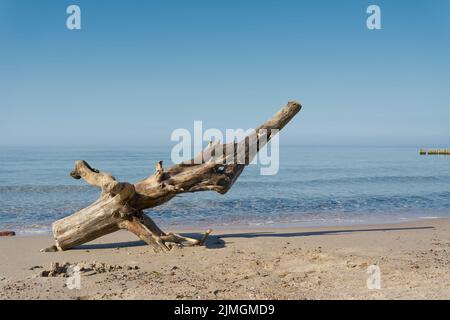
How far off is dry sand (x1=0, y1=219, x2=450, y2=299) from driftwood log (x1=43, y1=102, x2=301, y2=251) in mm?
328

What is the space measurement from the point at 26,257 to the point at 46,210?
26.3 feet

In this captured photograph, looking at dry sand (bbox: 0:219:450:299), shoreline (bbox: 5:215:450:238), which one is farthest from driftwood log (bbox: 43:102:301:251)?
shoreline (bbox: 5:215:450:238)

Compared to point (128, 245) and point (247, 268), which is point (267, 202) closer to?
point (128, 245)

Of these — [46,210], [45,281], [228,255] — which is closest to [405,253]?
[228,255]

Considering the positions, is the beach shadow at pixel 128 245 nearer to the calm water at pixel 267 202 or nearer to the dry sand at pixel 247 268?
the dry sand at pixel 247 268

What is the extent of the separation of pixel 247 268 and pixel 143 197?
272 cm

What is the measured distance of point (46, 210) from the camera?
51.5ft

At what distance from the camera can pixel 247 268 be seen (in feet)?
23.0

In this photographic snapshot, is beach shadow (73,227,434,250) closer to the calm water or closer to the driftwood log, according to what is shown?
the driftwood log

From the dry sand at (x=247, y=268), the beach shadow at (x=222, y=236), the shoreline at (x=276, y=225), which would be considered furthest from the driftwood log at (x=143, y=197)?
the shoreline at (x=276, y=225)

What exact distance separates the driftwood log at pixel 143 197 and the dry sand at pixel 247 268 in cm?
33

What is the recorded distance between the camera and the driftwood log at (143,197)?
842 cm

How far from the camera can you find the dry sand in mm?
5617

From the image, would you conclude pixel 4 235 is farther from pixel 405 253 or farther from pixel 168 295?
pixel 405 253
